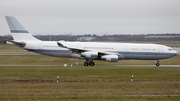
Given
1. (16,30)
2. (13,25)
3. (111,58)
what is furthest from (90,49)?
(13,25)

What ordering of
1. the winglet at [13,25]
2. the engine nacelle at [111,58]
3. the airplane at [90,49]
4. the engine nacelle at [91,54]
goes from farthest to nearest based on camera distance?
1. the winglet at [13,25]
2. the airplane at [90,49]
3. the engine nacelle at [91,54]
4. the engine nacelle at [111,58]

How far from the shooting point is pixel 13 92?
1664 centimetres

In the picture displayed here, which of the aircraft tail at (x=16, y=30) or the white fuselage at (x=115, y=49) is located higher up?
the aircraft tail at (x=16, y=30)

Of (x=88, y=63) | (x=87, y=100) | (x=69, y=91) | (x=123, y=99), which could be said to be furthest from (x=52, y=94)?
(x=88, y=63)

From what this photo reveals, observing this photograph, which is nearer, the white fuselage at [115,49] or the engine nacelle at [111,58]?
the engine nacelle at [111,58]

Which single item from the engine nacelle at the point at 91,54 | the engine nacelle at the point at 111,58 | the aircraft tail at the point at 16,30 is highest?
the aircraft tail at the point at 16,30

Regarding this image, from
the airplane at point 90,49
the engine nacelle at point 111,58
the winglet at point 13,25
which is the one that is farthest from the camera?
the winglet at point 13,25

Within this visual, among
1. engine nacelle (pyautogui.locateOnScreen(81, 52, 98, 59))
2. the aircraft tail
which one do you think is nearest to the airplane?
the aircraft tail

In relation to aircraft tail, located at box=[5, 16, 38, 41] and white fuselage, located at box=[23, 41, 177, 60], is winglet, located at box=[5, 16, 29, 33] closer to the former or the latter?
aircraft tail, located at box=[5, 16, 38, 41]

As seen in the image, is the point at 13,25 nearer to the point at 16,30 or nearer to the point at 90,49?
the point at 16,30


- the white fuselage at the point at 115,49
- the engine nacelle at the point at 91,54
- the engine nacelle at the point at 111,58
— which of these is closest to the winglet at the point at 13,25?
the white fuselage at the point at 115,49

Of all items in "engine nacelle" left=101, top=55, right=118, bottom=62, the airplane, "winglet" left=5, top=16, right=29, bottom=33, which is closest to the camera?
"engine nacelle" left=101, top=55, right=118, bottom=62

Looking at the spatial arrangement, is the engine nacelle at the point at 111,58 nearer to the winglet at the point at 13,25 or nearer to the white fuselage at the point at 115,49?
the white fuselage at the point at 115,49

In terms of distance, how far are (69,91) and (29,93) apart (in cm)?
295
